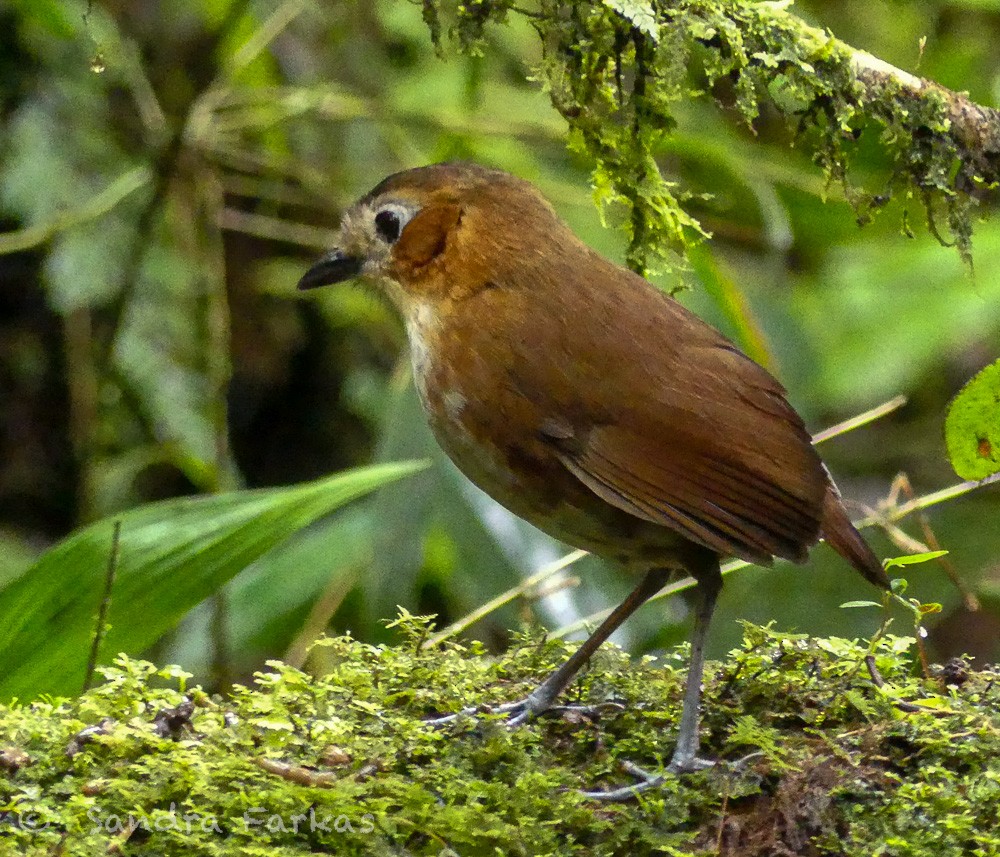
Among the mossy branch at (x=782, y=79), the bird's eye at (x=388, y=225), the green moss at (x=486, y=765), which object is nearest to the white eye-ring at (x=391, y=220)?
the bird's eye at (x=388, y=225)

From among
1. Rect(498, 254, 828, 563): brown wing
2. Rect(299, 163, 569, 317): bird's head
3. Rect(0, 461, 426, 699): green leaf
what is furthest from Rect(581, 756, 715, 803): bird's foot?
Rect(299, 163, 569, 317): bird's head

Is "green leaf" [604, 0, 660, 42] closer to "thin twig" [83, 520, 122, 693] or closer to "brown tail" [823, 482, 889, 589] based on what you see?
"brown tail" [823, 482, 889, 589]

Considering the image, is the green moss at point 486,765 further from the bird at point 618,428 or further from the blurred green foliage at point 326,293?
the blurred green foliage at point 326,293

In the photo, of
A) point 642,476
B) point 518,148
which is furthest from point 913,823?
point 518,148

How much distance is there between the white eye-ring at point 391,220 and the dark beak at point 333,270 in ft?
0.32

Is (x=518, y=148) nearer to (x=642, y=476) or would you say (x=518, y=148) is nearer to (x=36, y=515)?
(x=36, y=515)

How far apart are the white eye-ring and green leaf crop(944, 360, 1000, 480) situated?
113 cm

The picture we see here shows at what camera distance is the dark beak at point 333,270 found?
279 cm

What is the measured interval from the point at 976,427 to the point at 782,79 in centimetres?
68

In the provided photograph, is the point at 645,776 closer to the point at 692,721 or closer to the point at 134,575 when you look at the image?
the point at 692,721

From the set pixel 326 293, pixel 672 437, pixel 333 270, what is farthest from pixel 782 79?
pixel 326 293

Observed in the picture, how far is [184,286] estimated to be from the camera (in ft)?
16.7

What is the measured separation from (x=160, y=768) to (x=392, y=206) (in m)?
1.28

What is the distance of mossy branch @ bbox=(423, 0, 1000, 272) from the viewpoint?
2.22 m
